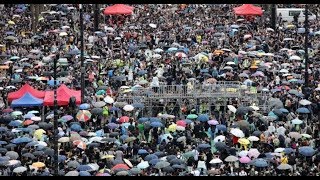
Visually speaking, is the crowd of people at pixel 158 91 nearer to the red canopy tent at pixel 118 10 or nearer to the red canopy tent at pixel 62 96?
the red canopy tent at pixel 62 96

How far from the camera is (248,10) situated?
6003 cm

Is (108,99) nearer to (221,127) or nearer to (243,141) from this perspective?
(221,127)

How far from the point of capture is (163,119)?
42375 millimetres

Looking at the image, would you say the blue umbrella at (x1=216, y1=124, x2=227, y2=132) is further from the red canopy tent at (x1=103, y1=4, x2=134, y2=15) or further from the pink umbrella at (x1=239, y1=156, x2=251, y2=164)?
the red canopy tent at (x1=103, y1=4, x2=134, y2=15)

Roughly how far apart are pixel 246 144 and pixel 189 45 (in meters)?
17.1

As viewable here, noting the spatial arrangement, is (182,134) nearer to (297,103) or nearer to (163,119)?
(163,119)

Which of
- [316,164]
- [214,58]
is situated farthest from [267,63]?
[316,164]

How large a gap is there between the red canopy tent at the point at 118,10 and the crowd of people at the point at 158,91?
0.54 metres

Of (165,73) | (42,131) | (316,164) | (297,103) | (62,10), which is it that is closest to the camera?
(316,164)

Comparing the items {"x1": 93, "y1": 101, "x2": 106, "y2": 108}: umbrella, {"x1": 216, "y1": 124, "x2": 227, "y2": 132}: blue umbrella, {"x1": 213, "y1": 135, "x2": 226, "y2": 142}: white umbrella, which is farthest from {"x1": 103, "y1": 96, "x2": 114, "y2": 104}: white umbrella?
{"x1": 213, "y1": 135, "x2": 226, "y2": 142}: white umbrella

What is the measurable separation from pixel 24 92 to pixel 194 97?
6685mm

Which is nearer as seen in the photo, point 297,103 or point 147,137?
point 147,137

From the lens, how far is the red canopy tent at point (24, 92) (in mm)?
45000

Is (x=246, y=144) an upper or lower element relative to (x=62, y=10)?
lower
